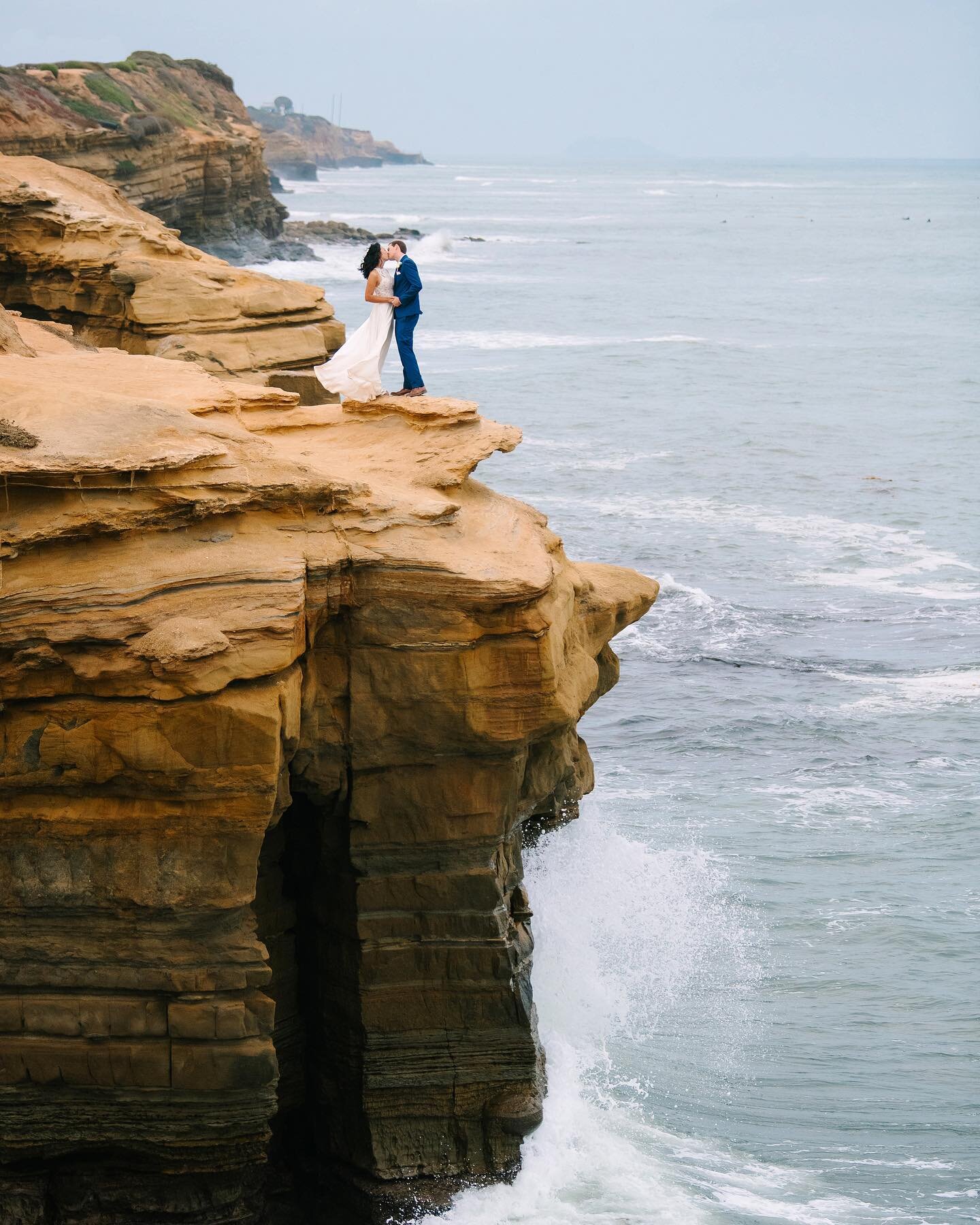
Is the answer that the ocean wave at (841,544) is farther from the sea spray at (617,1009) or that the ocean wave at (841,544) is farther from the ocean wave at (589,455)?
the sea spray at (617,1009)

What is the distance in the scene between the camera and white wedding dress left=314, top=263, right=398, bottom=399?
47.3 ft

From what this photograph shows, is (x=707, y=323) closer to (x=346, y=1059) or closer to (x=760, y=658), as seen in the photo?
(x=760, y=658)

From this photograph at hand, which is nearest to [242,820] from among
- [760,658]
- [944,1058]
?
[944,1058]

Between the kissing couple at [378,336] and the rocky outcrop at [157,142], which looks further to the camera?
the rocky outcrop at [157,142]

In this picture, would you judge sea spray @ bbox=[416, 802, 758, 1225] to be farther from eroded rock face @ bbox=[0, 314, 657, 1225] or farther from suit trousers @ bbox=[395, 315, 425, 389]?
suit trousers @ bbox=[395, 315, 425, 389]

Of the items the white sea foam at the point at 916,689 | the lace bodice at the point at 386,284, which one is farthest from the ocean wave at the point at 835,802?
the lace bodice at the point at 386,284

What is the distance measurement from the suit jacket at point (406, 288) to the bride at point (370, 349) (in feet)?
0.25

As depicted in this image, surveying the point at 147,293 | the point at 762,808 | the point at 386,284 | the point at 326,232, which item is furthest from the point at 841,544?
the point at 326,232

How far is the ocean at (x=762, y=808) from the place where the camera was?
1052 centimetres

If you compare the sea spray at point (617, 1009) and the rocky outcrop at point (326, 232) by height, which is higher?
the rocky outcrop at point (326, 232)

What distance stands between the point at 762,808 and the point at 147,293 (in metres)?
10.3

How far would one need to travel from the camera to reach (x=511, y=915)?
34.2 feet

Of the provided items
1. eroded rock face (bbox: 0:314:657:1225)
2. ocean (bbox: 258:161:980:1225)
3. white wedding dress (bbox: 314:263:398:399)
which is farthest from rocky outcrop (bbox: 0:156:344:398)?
eroded rock face (bbox: 0:314:657:1225)

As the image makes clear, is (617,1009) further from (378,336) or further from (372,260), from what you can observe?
(372,260)
